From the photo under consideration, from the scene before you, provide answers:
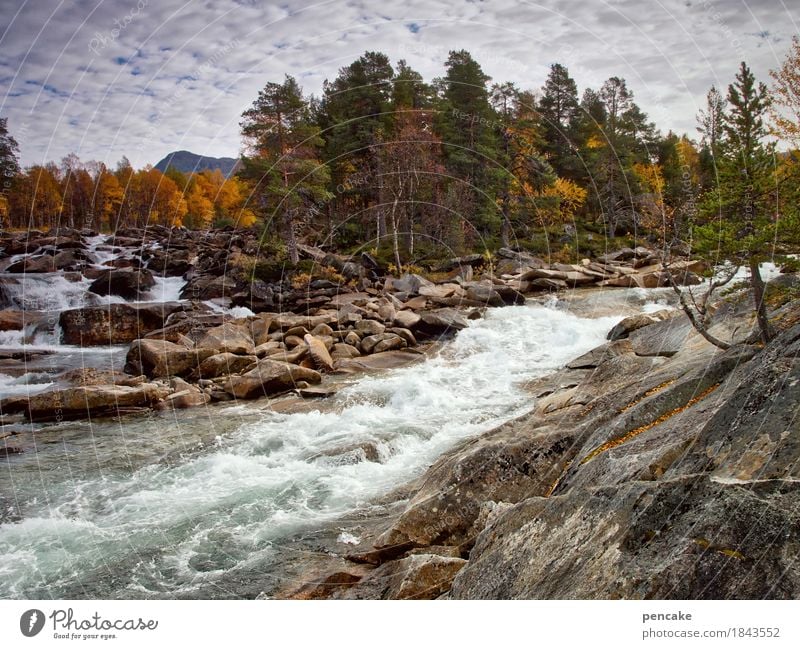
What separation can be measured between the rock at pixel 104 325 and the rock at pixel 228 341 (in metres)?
6.22

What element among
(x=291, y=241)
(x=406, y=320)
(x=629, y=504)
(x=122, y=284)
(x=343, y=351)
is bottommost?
(x=343, y=351)

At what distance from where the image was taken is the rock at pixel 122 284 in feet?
99.8

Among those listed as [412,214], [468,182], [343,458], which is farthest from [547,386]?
[468,182]

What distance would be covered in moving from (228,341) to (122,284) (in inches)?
670

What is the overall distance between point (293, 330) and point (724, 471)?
19.0 metres

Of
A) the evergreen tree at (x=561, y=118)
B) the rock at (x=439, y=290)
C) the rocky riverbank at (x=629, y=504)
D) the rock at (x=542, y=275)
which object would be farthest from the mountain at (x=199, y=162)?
the evergreen tree at (x=561, y=118)

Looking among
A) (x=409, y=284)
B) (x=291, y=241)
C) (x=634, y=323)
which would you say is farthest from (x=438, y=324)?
(x=291, y=241)

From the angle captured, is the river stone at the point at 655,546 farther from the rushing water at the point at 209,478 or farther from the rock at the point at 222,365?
Answer: the rock at the point at 222,365

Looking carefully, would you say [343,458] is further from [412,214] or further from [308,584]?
[412,214]

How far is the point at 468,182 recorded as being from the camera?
118ft

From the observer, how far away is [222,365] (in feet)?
57.8

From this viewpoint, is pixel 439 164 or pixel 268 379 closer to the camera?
pixel 268 379

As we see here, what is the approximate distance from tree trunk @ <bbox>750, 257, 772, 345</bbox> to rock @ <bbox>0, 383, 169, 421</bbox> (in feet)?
50.3

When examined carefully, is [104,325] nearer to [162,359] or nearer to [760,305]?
[162,359]
